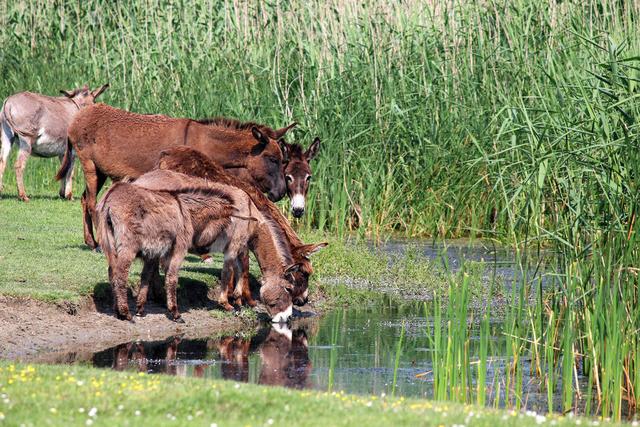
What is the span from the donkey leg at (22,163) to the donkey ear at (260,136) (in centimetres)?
631

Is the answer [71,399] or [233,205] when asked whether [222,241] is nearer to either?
[233,205]

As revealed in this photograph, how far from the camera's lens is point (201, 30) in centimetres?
2138

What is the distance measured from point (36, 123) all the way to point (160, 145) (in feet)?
19.4

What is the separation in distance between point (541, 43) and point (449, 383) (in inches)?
317

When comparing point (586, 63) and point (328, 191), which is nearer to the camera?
point (586, 63)

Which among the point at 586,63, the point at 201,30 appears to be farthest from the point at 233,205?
the point at 201,30

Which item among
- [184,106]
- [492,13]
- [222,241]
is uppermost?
[492,13]

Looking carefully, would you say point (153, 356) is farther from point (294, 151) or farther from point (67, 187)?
point (67, 187)

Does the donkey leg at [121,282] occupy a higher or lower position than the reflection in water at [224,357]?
higher

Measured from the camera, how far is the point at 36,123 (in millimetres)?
19250

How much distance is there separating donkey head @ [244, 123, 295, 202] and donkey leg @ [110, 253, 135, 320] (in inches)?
122

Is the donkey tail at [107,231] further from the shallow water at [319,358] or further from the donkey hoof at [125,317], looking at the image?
the shallow water at [319,358]

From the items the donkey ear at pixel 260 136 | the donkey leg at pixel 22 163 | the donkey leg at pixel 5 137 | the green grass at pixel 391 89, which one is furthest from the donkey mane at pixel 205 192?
the donkey leg at pixel 5 137

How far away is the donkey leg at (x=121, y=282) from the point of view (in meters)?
11.0
